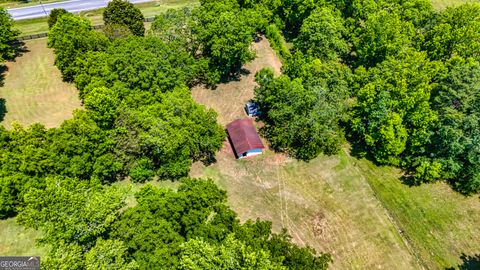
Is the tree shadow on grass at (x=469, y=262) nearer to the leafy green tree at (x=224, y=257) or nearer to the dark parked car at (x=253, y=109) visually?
the leafy green tree at (x=224, y=257)

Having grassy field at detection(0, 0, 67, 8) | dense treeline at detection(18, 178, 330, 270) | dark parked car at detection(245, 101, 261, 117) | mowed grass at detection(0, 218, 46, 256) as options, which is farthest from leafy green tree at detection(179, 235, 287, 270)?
grassy field at detection(0, 0, 67, 8)

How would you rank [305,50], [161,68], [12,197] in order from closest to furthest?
[12,197]
[161,68]
[305,50]

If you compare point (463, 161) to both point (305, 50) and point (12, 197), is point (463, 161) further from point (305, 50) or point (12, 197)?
point (12, 197)

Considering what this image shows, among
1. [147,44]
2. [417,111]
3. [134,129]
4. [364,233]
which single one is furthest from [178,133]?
[417,111]

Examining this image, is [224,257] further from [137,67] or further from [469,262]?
[137,67]

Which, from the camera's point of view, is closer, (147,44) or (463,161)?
(463,161)

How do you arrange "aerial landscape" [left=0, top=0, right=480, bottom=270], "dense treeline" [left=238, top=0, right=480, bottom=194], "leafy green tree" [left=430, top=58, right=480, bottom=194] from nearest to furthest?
"aerial landscape" [left=0, top=0, right=480, bottom=270]
"leafy green tree" [left=430, top=58, right=480, bottom=194]
"dense treeline" [left=238, top=0, right=480, bottom=194]

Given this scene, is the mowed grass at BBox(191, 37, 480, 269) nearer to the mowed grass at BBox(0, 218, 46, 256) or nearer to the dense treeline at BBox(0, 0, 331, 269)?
the dense treeline at BBox(0, 0, 331, 269)
